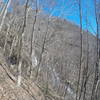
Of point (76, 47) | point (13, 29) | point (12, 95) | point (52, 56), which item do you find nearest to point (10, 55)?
point (13, 29)

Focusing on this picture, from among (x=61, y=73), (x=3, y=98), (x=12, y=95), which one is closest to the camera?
(x=3, y=98)

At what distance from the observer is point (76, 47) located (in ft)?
213

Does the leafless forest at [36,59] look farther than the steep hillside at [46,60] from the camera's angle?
No

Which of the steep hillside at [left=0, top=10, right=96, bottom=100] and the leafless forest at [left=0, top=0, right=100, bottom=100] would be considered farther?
the steep hillside at [left=0, top=10, right=96, bottom=100]

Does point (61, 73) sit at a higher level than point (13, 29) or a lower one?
lower

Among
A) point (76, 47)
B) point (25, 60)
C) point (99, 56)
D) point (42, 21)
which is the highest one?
point (42, 21)

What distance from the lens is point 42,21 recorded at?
2497 cm

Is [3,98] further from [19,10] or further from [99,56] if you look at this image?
[19,10]

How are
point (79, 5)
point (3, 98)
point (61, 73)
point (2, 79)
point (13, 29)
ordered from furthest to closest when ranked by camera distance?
1. point (61, 73)
2. point (13, 29)
3. point (79, 5)
4. point (2, 79)
5. point (3, 98)

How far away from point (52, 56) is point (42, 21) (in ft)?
47.5

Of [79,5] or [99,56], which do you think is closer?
[99,56]

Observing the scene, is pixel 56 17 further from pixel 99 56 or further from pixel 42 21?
pixel 99 56

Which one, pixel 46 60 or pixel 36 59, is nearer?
pixel 36 59

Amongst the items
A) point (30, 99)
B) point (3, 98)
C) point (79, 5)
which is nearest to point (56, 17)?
point (79, 5)
